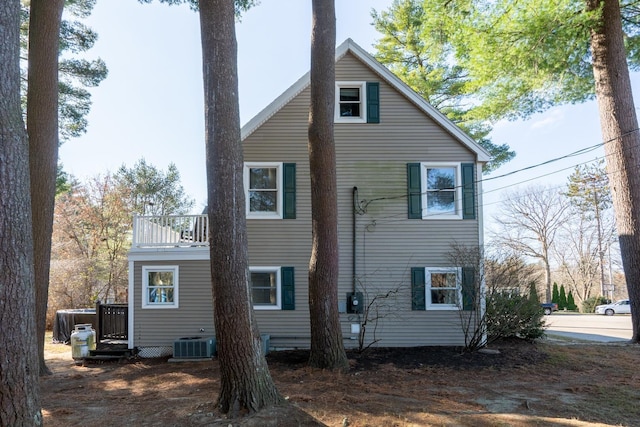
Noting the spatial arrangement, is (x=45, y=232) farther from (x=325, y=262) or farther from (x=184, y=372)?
(x=325, y=262)

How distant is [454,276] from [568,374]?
132 inches

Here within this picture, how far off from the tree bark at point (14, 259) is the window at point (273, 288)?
7.54m

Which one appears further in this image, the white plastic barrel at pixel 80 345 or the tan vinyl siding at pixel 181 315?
the tan vinyl siding at pixel 181 315

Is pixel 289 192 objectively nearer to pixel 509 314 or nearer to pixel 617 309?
pixel 509 314

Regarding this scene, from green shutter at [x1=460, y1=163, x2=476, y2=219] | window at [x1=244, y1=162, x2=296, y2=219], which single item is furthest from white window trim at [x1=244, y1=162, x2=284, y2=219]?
green shutter at [x1=460, y1=163, x2=476, y2=219]

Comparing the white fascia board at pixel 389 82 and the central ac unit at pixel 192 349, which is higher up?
the white fascia board at pixel 389 82

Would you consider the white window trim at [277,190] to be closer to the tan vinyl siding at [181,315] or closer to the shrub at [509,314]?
the tan vinyl siding at [181,315]

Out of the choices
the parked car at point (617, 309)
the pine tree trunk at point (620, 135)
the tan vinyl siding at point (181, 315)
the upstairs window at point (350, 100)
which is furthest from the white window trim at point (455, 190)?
the parked car at point (617, 309)

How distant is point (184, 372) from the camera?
879 centimetres

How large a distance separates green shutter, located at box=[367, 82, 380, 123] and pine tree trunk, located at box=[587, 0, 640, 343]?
5670mm

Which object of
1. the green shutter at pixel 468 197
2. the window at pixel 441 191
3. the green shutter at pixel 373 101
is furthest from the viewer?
the green shutter at pixel 373 101

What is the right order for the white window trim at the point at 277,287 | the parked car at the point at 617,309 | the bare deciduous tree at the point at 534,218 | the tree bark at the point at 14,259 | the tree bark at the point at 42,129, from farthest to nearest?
the bare deciduous tree at the point at 534,218
the parked car at the point at 617,309
the white window trim at the point at 277,287
the tree bark at the point at 42,129
the tree bark at the point at 14,259

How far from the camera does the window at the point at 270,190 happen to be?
11078 mm

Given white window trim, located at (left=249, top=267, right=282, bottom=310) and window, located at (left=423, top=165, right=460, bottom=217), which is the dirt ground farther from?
window, located at (left=423, top=165, right=460, bottom=217)
